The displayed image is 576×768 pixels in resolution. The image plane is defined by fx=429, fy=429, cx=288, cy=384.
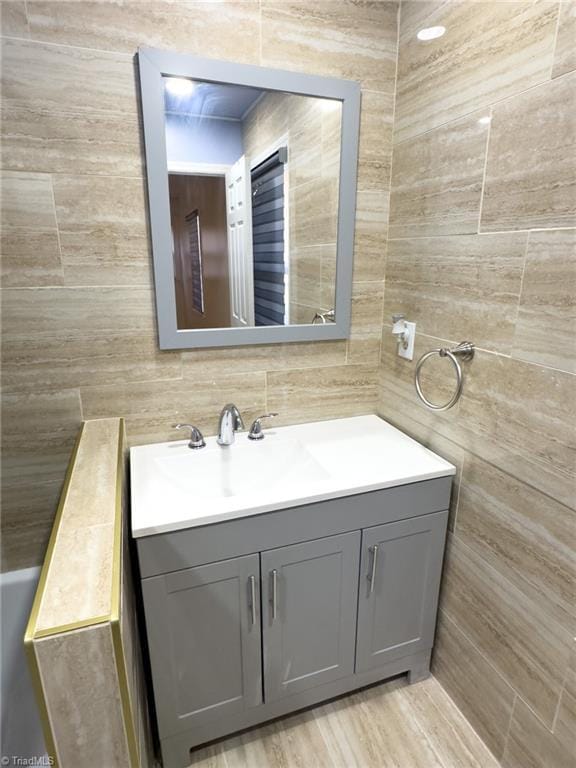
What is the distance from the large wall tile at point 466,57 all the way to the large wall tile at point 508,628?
1.30 m

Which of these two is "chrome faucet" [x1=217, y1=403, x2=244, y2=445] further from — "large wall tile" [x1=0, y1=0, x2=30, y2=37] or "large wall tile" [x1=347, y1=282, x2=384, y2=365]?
"large wall tile" [x1=0, y1=0, x2=30, y2=37]

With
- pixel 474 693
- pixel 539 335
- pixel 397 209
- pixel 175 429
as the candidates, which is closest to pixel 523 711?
pixel 474 693

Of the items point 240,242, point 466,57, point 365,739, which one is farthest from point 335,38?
point 365,739

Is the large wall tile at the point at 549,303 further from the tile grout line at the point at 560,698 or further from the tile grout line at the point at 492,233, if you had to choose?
the tile grout line at the point at 560,698

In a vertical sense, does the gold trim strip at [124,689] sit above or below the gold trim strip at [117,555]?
below

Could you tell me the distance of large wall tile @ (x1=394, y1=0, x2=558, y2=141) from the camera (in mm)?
987

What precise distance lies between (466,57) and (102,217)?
44.2 inches

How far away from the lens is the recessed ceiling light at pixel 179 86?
1247mm

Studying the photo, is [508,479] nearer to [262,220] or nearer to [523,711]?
[523,711]

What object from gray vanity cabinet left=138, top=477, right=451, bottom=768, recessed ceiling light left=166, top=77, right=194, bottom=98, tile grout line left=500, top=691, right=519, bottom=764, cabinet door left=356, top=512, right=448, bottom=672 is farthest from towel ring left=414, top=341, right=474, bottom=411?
recessed ceiling light left=166, top=77, right=194, bottom=98

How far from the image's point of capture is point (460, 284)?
1274 mm

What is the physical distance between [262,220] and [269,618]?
4.13ft

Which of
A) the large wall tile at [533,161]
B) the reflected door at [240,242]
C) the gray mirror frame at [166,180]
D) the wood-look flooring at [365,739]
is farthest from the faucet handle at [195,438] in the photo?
the large wall tile at [533,161]

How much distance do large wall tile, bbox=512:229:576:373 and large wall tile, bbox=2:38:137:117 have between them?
118cm
